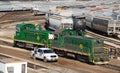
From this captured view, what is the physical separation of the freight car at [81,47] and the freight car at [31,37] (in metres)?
1.55

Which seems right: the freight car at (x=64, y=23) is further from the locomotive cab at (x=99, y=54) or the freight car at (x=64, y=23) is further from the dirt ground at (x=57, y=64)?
the locomotive cab at (x=99, y=54)

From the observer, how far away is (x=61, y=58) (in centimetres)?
4319

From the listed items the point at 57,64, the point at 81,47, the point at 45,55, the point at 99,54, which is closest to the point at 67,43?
the point at 81,47

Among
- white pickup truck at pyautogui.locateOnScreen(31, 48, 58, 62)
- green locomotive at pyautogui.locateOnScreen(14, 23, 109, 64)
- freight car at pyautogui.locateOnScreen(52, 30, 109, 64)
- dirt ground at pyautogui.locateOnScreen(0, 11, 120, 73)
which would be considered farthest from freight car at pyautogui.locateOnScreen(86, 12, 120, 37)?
white pickup truck at pyautogui.locateOnScreen(31, 48, 58, 62)

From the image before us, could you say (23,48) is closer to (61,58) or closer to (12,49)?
(12,49)

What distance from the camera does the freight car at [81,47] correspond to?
39.2 m

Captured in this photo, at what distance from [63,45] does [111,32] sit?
19313 mm

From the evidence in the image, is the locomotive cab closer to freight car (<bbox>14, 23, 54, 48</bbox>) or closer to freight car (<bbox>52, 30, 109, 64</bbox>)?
freight car (<bbox>52, 30, 109, 64</bbox>)

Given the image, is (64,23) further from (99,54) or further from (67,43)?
(99,54)

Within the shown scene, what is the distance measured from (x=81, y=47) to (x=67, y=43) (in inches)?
123

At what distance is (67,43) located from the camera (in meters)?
43.7

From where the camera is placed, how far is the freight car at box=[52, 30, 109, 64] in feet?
129

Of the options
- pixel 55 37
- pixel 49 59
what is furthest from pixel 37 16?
pixel 49 59

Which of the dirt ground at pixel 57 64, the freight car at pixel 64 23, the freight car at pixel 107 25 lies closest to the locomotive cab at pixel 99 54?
the dirt ground at pixel 57 64
